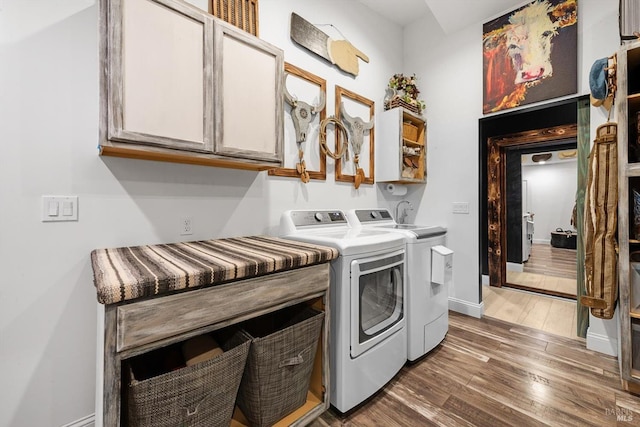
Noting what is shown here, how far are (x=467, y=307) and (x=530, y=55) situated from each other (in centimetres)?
243

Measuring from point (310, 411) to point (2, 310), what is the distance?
1.47 meters

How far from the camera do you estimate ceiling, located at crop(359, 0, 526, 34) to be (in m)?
2.45

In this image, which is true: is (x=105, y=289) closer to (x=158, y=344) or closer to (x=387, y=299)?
(x=158, y=344)

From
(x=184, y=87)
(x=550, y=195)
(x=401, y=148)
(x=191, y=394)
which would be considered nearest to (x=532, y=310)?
(x=401, y=148)

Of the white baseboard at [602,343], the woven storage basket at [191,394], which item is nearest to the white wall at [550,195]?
the white baseboard at [602,343]

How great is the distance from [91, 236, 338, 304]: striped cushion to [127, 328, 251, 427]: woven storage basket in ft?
1.04

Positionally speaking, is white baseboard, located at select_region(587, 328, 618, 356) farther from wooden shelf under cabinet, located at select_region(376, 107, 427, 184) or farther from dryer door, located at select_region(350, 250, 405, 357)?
wooden shelf under cabinet, located at select_region(376, 107, 427, 184)

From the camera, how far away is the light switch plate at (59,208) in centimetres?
124

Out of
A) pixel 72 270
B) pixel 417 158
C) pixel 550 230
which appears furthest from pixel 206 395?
pixel 550 230

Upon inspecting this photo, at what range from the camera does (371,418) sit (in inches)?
57.9

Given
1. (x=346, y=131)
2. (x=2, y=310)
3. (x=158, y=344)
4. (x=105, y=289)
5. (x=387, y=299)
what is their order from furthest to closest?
(x=346, y=131)
(x=387, y=299)
(x=2, y=310)
(x=158, y=344)
(x=105, y=289)

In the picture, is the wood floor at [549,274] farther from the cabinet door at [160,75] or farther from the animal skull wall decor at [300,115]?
the cabinet door at [160,75]

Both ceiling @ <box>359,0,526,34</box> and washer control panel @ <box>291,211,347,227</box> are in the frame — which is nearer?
washer control panel @ <box>291,211,347,227</box>

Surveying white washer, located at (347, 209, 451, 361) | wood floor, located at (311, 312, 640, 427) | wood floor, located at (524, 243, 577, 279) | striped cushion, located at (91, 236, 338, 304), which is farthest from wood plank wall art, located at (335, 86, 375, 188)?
wood floor, located at (524, 243, 577, 279)
